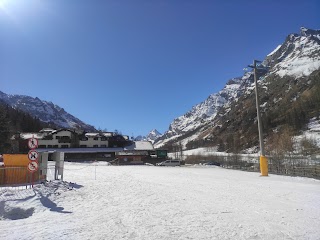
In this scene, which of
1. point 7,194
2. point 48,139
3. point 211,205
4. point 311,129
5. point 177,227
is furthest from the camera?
point 311,129

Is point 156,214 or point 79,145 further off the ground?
point 79,145

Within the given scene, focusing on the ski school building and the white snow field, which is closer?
the white snow field

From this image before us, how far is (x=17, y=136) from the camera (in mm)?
92500

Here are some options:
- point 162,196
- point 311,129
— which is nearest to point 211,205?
point 162,196

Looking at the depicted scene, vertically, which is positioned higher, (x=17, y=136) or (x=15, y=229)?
(x=17, y=136)

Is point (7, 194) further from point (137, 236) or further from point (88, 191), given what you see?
point (137, 236)

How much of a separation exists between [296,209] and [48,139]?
89753mm

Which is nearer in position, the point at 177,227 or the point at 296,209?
the point at 177,227

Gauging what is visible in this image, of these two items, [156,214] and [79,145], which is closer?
[156,214]

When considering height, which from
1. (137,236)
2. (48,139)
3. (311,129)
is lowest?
(137,236)

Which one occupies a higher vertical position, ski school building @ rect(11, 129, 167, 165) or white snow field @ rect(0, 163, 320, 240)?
ski school building @ rect(11, 129, 167, 165)

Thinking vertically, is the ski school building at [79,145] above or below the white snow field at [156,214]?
above

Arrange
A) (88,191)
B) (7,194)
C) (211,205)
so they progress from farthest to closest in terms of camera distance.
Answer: (88,191) < (7,194) < (211,205)

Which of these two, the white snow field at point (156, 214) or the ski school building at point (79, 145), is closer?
the white snow field at point (156, 214)
